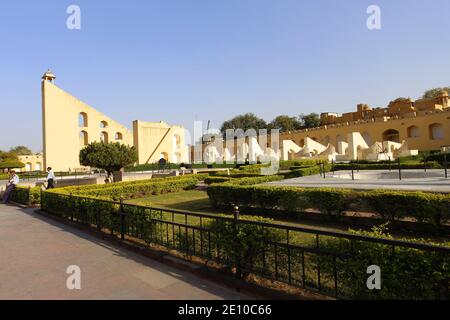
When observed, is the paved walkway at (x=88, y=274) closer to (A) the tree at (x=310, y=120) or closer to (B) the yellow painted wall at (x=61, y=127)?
(B) the yellow painted wall at (x=61, y=127)

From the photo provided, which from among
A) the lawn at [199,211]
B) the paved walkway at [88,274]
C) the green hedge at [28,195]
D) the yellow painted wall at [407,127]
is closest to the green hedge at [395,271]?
the paved walkway at [88,274]

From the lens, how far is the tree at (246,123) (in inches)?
2621

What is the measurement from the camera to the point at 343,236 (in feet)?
9.43

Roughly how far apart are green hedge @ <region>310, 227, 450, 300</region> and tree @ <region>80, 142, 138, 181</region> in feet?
49.1

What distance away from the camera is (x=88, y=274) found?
4.08 metres

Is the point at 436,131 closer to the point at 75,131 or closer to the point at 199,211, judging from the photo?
the point at 199,211

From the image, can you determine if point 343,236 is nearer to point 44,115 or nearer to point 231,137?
point 44,115

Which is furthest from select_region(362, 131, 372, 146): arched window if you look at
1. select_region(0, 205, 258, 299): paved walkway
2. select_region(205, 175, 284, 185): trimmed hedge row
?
select_region(0, 205, 258, 299): paved walkway

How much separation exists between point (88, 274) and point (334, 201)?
16.9 feet

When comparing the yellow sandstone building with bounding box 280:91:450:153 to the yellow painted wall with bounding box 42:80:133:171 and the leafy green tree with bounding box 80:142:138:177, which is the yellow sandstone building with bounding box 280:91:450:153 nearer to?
the leafy green tree with bounding box 80:142:138:177

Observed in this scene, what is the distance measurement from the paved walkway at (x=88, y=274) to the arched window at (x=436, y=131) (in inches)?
1554
